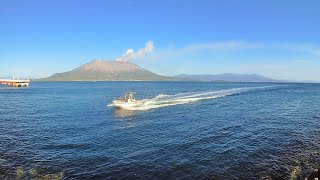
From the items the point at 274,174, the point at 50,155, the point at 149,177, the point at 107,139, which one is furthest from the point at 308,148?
the point at 50,155

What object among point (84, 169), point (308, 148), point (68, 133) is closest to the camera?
point (84, 169)

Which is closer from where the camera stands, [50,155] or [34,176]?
[34,176]

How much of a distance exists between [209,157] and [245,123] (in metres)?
26.2

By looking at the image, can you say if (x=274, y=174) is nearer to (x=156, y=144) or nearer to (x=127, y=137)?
(x=156, y=144)

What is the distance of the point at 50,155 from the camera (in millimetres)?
38250

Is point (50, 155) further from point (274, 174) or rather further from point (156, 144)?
point (274, 174)

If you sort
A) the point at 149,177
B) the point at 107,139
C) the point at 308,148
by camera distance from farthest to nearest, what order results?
1. the point at 107,139
2. the point at 308,148
3. the point at 149,177

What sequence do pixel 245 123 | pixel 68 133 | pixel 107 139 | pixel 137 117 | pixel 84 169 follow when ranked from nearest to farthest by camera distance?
pixel 84 169 < pixel 107 139 < pixel 68 133 < pixel 245 123 < pixel 137 117

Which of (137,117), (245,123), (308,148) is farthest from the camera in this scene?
(137,117)

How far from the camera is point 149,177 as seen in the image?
3073cm

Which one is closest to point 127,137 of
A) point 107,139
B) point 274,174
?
point 107,139

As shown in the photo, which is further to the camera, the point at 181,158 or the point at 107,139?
the point at 107,139

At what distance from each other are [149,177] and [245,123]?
115ft

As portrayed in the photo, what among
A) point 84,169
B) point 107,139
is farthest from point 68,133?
point 84,169
